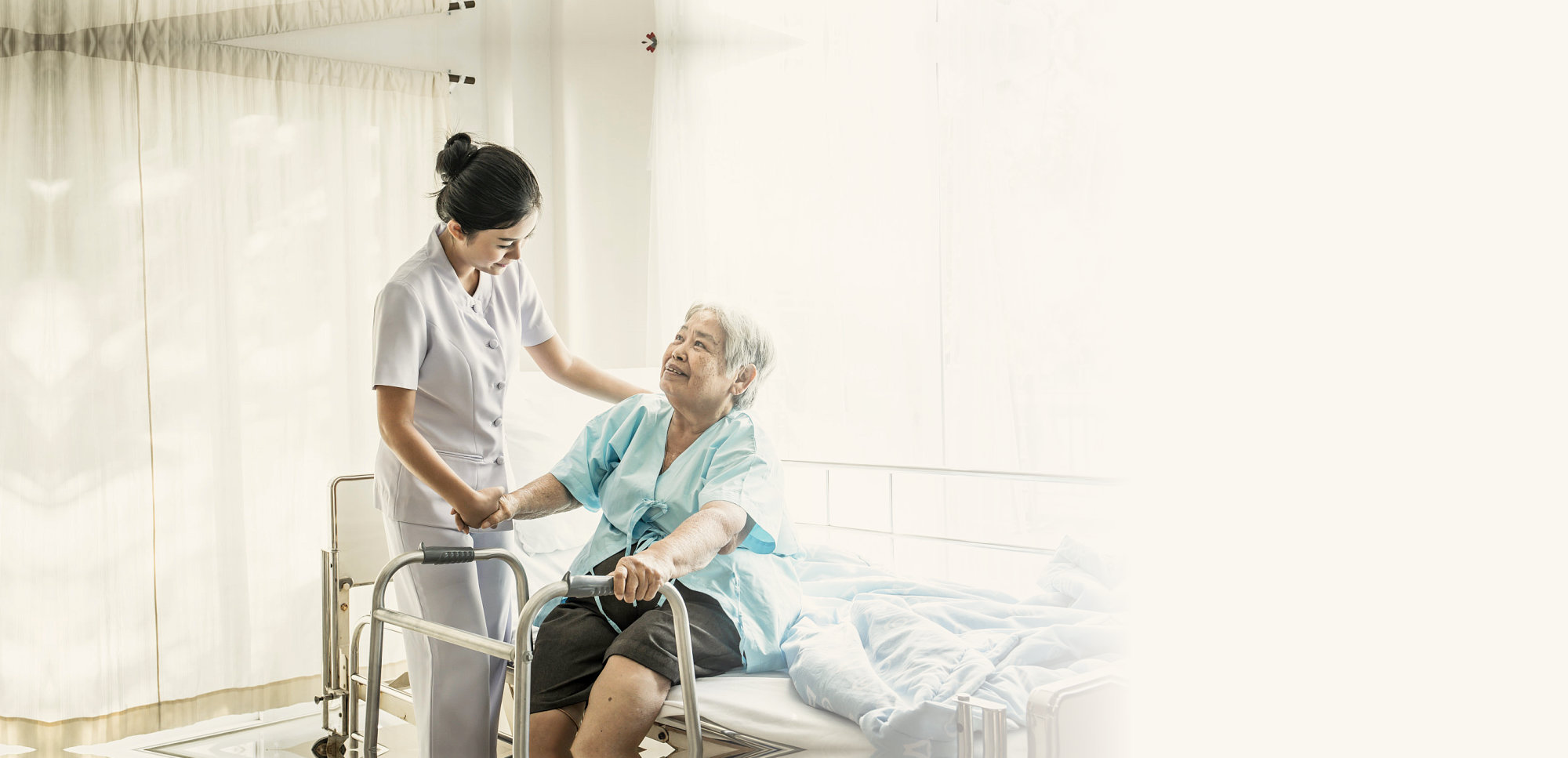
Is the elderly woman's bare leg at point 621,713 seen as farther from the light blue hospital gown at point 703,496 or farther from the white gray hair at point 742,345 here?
the white gray hair at point 742,345

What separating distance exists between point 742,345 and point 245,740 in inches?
75.2

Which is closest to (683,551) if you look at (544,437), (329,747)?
(544,437)

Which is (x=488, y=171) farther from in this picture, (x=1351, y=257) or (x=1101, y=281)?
(x=1351, y=257)

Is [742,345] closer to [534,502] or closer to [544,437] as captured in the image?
[534,502]

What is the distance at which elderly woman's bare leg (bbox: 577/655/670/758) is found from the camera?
1643 mm

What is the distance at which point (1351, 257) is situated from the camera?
4.02ft

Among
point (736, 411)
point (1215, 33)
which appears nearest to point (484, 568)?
point (736, 411)

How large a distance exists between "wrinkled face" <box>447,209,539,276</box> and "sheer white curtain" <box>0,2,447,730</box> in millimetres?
1309

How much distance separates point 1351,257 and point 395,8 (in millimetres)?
2800

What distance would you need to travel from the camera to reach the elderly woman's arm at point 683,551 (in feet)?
4.82

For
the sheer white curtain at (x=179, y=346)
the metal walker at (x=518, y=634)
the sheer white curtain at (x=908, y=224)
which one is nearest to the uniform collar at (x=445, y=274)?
the metal walker at (x=518, y=634)

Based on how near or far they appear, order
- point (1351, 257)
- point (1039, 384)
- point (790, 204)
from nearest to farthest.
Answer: point (1351, 257)
point (1039, 384)
point (790, 204)

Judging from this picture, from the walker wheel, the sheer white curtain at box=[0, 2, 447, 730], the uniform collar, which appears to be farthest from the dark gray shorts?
the sheer white curtain at box=[0, 2, 447, 730]

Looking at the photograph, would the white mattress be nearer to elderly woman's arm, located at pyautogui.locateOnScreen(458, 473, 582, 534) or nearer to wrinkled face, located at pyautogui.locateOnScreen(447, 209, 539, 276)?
elderly woman's arm, located at pyautogui.locateOnScreen(458, 473, 582, 534)
